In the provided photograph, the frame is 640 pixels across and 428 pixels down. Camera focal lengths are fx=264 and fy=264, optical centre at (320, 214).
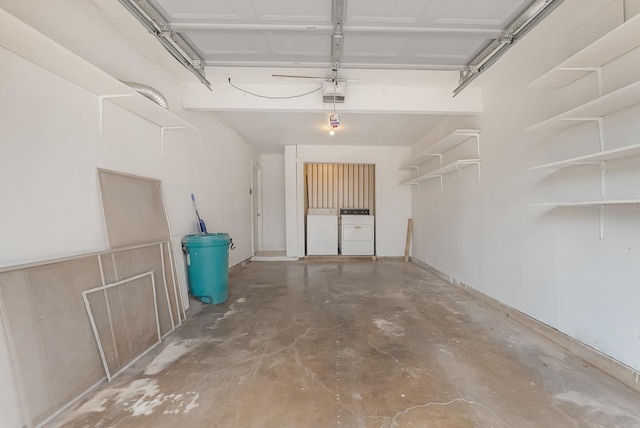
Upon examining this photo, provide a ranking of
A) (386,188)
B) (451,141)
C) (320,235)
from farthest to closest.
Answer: (320,235), (386,188), (451,141)

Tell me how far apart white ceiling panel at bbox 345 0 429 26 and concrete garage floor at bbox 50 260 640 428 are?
7.67 ft

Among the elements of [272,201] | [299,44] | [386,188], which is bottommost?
[272,201]

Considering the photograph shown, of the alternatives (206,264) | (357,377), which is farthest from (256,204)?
(357,377)

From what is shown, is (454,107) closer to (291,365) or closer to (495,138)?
(495,138)

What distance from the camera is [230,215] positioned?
448 centimetres

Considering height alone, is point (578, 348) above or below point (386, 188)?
below

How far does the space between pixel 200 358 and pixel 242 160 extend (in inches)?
156

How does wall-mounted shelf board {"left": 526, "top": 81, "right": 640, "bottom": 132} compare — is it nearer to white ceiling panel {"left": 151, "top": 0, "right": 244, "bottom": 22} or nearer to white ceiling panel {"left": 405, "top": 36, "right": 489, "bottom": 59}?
white ceiling panel {"left": 405, "top": 36, "right": 489, "bottom": 59}

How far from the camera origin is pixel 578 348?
1.89 m

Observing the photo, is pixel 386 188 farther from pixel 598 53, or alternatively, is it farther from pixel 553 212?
pixel 598 53

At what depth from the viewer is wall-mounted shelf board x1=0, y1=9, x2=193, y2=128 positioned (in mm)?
1175

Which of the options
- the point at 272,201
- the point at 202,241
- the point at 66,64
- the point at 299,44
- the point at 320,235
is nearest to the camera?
the point at 66,64

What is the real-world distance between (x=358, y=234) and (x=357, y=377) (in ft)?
14.6

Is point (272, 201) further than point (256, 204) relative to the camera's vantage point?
Yes
